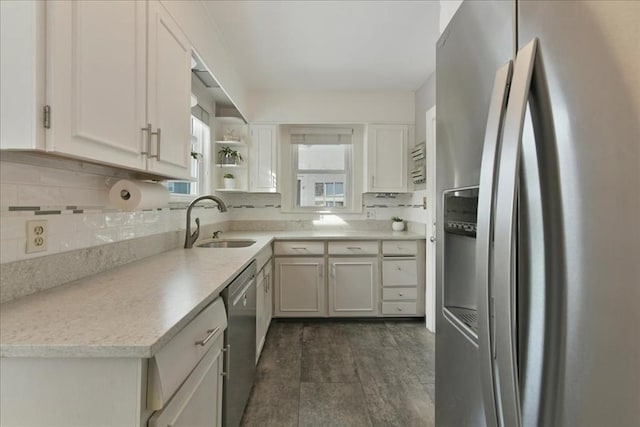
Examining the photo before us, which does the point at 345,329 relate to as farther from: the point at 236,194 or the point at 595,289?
the point at 595,289

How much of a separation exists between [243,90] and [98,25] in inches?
96.0

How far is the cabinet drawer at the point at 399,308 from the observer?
3209 mm

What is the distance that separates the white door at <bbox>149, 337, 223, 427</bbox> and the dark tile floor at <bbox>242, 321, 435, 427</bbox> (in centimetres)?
70

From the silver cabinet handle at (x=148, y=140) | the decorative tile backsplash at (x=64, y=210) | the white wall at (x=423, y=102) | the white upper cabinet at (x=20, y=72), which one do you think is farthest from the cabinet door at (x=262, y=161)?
the white upper cabinet at (x=20, y=72)

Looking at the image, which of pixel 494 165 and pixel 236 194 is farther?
pixel 236 194

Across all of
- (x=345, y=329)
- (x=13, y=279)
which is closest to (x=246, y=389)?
(x=13, y=279)

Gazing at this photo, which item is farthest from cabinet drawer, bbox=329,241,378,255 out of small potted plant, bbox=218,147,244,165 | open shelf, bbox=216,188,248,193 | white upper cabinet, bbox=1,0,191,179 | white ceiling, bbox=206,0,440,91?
white upper cabinet, bbox=1,0,191,179

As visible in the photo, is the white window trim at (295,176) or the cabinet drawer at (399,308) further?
the white window trim at (295,176)

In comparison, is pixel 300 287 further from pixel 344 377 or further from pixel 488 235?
pixel 488 235

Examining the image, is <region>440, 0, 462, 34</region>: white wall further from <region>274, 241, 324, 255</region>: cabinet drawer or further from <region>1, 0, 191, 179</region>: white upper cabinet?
<region>274, 241, 324, 255</region>: cabinet drawer

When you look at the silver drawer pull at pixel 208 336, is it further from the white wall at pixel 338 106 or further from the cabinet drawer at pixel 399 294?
the white wall at pixel 338 106

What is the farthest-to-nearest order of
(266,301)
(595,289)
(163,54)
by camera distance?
(266,301)
(163,54)
(595,289)

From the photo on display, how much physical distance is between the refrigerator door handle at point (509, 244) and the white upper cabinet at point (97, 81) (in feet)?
3.60

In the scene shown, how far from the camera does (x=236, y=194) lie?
3.72 metres
